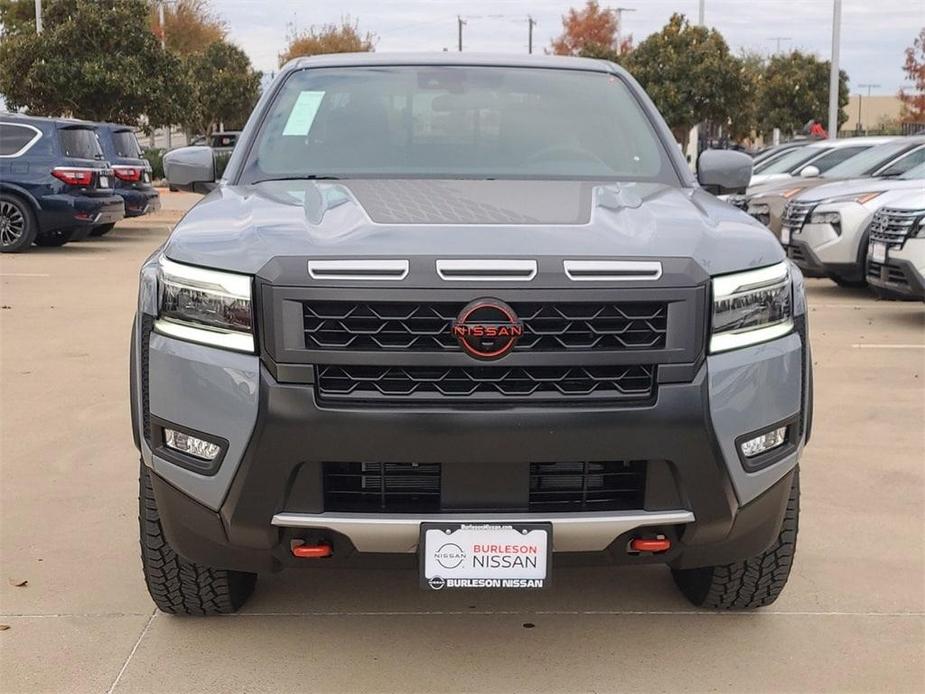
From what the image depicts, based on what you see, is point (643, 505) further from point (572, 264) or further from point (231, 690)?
point (231, 690)

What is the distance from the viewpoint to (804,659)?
343cm

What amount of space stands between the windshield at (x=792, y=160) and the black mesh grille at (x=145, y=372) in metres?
14.6

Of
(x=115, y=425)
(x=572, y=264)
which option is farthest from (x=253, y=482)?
(x=115, y=425)

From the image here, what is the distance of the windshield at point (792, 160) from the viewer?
652 inches

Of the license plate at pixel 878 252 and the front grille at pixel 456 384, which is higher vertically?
the front grille at pixel 456 384

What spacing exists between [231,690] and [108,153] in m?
14.4

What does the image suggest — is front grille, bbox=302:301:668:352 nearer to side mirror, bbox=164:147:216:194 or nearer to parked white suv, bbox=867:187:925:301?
side mirror, bbox=164:147:216:194

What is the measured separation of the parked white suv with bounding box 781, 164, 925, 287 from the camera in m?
11.0

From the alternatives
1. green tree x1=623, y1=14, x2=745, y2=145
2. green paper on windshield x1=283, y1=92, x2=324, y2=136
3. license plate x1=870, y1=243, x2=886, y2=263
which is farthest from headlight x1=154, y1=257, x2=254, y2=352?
green tree x1=623, y1=14, x2=745, y2=145

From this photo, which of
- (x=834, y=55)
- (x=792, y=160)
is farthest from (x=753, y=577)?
(x=834, y=55)

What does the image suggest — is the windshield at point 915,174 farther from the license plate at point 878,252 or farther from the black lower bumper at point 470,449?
the black lower bumper at point 470,449

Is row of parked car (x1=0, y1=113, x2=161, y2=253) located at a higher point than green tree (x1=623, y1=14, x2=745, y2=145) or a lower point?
lower

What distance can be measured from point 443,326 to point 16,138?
13.4m

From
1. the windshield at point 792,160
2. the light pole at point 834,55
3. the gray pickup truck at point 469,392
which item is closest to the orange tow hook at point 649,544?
the gray pickup truck at point 469,392
